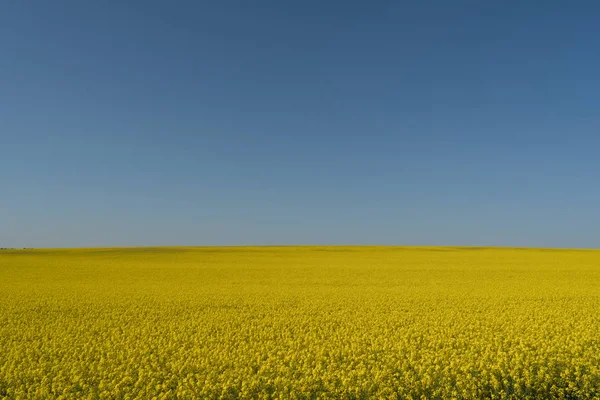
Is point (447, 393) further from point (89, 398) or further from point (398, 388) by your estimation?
point (89, 398)

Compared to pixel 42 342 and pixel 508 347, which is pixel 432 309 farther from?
pixel 42 342

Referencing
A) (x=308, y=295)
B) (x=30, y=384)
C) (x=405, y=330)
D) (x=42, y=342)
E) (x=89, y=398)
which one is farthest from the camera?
(x=308, y=295)

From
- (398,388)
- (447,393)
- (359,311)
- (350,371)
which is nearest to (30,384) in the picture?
(350,371)

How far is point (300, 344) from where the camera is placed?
11750 mm

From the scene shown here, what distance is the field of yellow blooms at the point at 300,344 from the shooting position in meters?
8.81

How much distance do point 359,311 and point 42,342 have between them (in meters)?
11.5

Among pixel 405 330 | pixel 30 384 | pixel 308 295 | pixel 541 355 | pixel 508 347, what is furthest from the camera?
pixel 308 295

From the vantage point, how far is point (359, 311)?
1702 cm

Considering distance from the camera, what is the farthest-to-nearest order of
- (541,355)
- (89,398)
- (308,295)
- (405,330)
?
1. (308,295)
2. (405,330)
3. (541,355)
4. (89,398)

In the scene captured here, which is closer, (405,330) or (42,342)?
(42,342)

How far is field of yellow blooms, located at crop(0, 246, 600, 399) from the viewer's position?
881cm

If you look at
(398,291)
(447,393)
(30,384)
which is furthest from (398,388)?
(398,291)

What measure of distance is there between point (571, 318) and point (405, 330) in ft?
23.4

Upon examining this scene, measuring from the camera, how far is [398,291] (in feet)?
76.2
